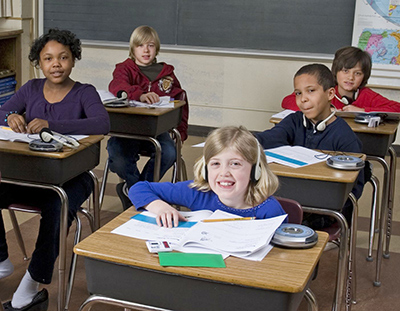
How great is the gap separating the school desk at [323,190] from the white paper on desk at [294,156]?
0.06 m

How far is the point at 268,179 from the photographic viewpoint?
1.80m

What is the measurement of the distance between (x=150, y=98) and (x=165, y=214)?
1.91 m

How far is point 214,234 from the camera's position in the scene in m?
1.51

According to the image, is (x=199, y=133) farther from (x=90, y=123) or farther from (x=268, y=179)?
(x=268, y=179)

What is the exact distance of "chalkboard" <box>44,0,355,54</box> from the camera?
5207mm

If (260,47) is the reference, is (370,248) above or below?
below

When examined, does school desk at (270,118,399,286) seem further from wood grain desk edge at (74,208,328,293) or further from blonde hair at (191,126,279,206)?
wood grain desk edge at (74,208,328,293)

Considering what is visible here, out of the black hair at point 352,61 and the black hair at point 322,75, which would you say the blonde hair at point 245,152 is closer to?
the black hair at point 322,75

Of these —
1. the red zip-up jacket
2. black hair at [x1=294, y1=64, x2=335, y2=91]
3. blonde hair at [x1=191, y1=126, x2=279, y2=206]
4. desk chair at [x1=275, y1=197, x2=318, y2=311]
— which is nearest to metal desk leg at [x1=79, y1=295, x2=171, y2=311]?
blonde hair at [x1=191, y1=126, x2=279, y2=206]

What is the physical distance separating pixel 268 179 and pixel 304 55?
3.67m

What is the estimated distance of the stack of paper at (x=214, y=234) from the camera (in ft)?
4.74

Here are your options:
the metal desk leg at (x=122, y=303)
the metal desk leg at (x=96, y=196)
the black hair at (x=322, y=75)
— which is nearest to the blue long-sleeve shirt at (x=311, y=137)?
the black hair at (x=322, y=75)

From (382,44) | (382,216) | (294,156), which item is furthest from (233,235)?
(382,44)

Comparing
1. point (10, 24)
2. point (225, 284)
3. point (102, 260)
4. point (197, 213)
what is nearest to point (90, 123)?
point (197, 213)
